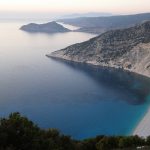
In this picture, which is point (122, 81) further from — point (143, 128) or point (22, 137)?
point (22, 137)

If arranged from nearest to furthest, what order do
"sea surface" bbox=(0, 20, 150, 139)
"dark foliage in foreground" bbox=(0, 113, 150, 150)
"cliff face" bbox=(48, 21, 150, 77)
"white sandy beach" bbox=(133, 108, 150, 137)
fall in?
1. "dark foliage in foreground" bbox=(0, 113, 150, 150)
2. "white sandy beach" bbox=(133, 108, 150, 137)
3. "sea surface" bbox=(0, 20, 150, 139)
4. "cliff face" bbox=(48, 21, 150, 77)

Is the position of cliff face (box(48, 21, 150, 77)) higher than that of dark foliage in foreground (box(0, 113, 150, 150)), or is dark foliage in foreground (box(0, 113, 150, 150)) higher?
dark foliage in foreground (box(0, 113, 150, 150))

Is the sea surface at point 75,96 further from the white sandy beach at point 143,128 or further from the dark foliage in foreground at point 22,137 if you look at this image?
the dark foliage in foreground at point 22,137

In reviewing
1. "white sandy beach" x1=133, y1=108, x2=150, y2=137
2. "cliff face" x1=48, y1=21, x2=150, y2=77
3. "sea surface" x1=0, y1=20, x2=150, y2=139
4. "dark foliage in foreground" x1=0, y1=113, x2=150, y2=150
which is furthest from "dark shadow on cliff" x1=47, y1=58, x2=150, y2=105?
"dark foliage in foreground" x1=0, y1=113, x2=150, y2=150

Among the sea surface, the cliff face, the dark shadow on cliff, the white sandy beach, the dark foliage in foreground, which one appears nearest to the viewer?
the dark foliage in foreground

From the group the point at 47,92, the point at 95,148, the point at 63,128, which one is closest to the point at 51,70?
the point at 47,92

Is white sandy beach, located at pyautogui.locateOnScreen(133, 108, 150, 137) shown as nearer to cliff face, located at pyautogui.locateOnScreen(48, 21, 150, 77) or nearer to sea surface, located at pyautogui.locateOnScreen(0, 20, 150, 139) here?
sea surface, located at pyautogui.locateOnScreen(0, 20, 150, 139)
